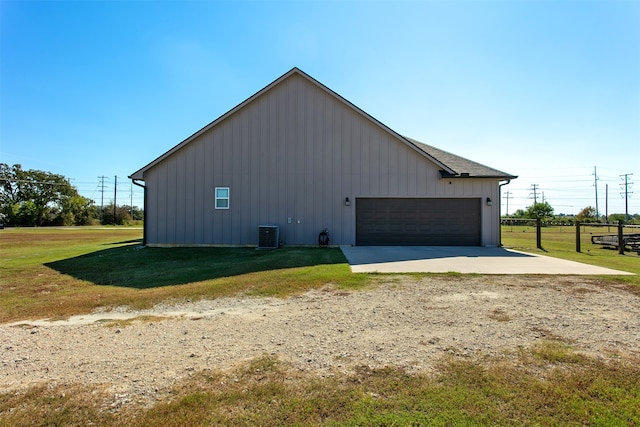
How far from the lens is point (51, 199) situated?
169 ft

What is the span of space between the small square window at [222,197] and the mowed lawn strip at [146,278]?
2491 millimetres

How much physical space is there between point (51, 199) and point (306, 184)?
5511 centimetres

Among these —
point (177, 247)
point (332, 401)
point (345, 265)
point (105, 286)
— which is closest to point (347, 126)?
point (345, 265)

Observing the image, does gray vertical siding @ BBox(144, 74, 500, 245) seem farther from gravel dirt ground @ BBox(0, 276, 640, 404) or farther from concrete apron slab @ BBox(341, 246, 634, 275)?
gravel dirt ground @ BBox(0, 276, 640, 404)

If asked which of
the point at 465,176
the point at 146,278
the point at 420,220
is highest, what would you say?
the point at 465,176

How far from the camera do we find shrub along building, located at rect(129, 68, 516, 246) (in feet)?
46.1

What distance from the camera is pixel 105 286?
750 centimetres

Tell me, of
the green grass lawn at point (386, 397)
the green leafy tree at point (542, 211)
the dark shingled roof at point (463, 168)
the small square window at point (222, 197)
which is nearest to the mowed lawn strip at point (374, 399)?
the green grass lawn at point (386, 397)

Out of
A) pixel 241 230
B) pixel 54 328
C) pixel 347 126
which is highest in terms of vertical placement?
pixel 347 126

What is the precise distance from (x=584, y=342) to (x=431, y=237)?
10.5 metres

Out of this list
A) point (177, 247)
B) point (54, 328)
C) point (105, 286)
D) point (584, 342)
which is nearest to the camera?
point (584, 342)

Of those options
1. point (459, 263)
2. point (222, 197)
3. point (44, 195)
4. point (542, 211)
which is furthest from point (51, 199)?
point (542, 211)

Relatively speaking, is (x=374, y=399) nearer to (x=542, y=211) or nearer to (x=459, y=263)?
(x=459, y=263)

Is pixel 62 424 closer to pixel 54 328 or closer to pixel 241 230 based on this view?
pixel 54 328
